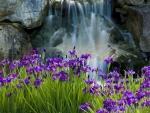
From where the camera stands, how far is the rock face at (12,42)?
24.8 ft

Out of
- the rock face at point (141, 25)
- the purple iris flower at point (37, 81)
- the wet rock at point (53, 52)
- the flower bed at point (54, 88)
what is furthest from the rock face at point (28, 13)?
the purple iris flower at point (37, 81)

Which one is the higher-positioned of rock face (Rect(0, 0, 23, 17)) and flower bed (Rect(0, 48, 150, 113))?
rock face (Rect(0, 0, 23, 17))

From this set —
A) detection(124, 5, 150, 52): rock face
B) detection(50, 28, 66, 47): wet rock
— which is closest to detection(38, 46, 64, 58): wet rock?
detection(50, 28, 66, 47): wet rock

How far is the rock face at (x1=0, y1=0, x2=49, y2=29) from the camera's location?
25.9 feet

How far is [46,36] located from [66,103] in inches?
182

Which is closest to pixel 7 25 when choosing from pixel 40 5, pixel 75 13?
pixel 40 5

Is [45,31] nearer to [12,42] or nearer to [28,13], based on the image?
[28,13]

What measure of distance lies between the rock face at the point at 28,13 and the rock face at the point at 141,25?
2167 mm

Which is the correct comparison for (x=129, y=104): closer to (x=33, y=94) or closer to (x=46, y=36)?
(x=33, y=94)

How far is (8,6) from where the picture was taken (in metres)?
7.61

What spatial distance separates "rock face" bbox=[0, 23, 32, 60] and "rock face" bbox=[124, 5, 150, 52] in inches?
101

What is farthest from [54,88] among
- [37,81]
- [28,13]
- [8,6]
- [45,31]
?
[45,31]

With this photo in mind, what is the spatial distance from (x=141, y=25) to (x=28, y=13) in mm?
2647

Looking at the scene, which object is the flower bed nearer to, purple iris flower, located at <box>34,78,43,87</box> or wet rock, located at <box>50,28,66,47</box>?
purple iris flower, located at <box>34,78,43,87</box>
